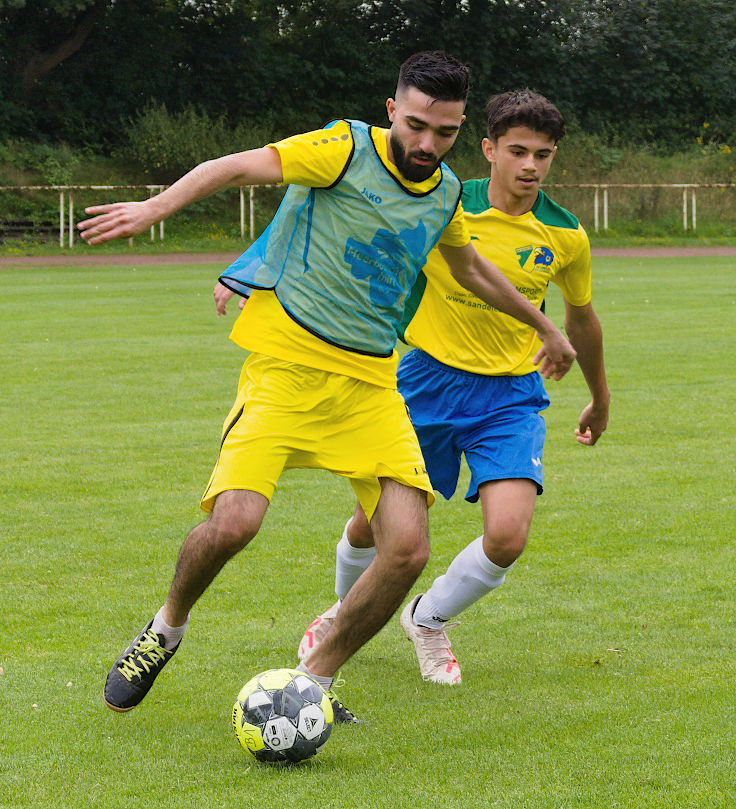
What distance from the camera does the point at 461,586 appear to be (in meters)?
4.89

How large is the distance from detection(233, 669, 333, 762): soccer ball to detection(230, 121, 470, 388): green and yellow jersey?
3.62ft

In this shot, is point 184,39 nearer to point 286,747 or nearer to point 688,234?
point 688,234

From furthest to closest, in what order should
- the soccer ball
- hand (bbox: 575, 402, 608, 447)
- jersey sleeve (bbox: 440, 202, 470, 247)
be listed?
hand (bbox: 575, 402, 608, 447) < jersey sleeve (bbox: 440, 202, 470, 247) < the soccer ball

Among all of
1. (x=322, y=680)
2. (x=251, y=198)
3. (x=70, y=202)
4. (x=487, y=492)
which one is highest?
(x=487, y=492)

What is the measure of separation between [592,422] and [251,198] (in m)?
33.0

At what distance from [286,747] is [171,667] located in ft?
3.68

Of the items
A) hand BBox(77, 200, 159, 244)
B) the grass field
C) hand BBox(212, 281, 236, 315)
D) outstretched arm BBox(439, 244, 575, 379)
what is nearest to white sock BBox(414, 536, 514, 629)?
the grass field

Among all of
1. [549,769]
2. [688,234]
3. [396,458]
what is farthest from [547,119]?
[688,234]

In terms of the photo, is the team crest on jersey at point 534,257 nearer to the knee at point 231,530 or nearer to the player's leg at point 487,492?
the player's leg at point 487,492

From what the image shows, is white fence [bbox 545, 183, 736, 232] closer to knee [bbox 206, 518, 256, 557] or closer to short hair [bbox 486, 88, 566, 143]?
short hair [bbox 486, 88, 566, 143]

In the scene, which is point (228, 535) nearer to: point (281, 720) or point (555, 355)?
point (281, 720)

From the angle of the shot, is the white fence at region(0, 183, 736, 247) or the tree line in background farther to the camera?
the tree line in background

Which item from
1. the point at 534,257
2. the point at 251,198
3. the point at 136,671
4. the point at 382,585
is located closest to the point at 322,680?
the point at 382,585

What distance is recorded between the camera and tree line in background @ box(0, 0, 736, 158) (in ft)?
142
